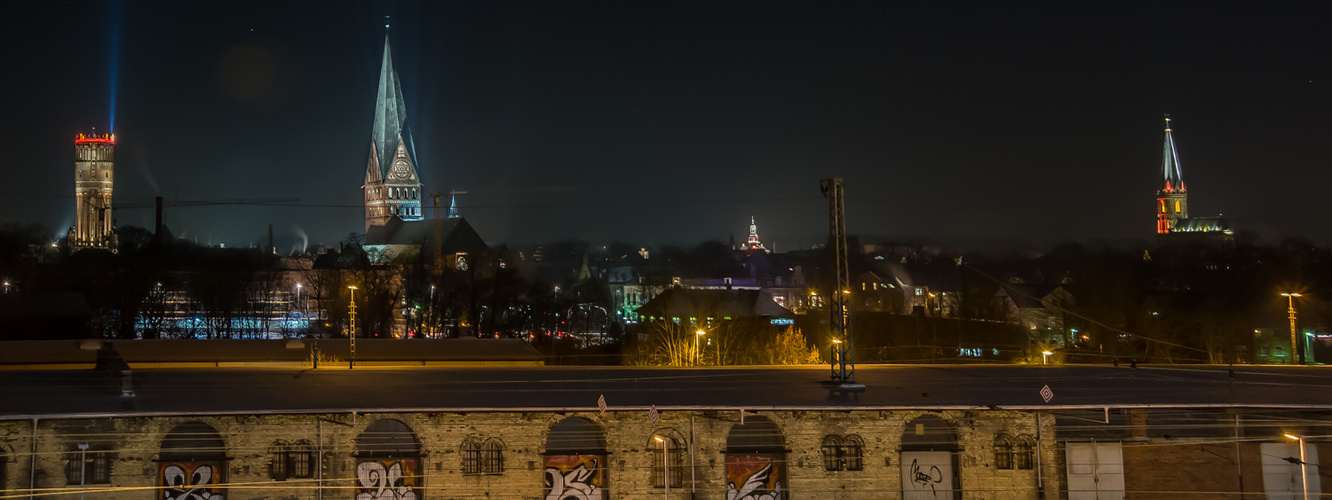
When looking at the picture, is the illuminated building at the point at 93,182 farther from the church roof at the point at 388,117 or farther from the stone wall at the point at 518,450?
the stone wall at the point at 518,450

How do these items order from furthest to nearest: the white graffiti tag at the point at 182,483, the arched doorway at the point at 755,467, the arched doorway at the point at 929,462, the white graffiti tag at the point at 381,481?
the arched doorway at the point at 929,462 → the arched doorway at the point at 755,467 → the white graffiti tag at the point at 381,481 → the white graffiti tag at the point at 182,483

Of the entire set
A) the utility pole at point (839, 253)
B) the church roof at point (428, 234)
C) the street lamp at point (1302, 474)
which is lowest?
the street lamp at point (1302, 474)

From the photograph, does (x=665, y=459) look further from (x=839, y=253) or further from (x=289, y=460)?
(x=289, y=460)

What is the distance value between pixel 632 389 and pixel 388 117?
98597mm

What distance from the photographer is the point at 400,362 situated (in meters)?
28.0

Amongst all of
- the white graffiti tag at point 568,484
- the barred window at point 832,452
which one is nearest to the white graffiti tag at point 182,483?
the white graffiti tag at point 568,484

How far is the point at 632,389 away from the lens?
18.9 m

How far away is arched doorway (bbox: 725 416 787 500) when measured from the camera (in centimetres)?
1689

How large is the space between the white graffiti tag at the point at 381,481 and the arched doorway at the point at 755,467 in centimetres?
520

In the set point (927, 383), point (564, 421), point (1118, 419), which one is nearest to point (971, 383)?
point (927, 383)

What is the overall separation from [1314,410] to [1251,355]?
22028 mm

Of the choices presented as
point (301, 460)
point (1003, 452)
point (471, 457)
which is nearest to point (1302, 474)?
point (1003, 452)

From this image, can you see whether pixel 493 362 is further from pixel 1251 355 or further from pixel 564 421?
pixel 1251 355

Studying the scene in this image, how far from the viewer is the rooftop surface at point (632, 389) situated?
16641 mm
